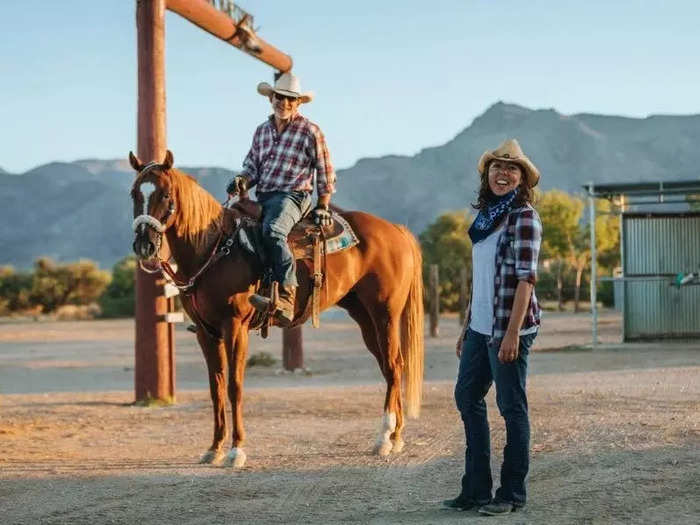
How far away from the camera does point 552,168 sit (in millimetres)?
147250

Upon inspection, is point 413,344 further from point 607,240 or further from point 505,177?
point 607,240

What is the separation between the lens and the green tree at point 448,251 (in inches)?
1683

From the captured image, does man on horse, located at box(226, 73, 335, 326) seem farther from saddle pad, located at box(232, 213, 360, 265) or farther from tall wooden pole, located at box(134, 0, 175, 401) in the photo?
tall wooden pole, located at box(134, 0, 175, 401)

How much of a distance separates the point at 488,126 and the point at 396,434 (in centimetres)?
19229

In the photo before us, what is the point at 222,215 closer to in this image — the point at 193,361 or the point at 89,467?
the point at 89,467

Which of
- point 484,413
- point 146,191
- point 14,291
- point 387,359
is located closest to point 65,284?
point 14,291

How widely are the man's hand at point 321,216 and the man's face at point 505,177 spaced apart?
2.85 metres

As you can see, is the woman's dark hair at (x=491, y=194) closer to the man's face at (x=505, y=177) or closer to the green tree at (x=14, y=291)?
the man's face at (x=505, y=177)

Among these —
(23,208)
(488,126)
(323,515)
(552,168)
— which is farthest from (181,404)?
(488,126)

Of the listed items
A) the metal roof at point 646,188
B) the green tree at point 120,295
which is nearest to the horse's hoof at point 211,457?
the metal roof at point 646,188

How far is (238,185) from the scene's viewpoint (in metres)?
7.80

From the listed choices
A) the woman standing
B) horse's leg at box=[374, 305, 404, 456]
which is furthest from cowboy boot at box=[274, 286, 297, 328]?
the woman standing

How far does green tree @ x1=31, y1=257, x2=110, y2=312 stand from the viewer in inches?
1864

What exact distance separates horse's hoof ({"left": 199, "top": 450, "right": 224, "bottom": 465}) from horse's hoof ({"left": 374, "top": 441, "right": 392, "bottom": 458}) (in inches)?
49.8
